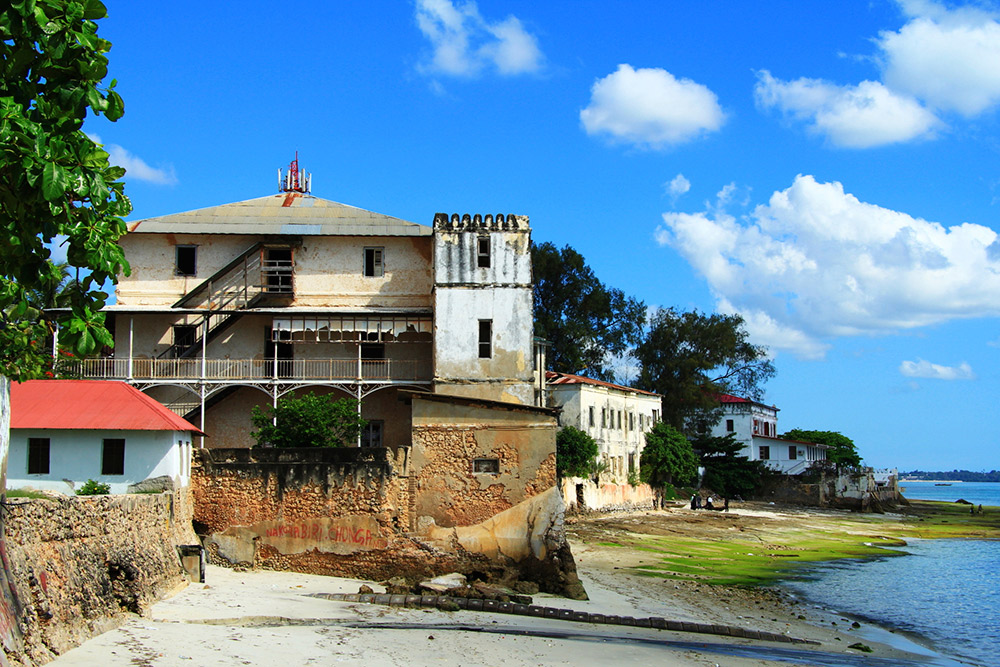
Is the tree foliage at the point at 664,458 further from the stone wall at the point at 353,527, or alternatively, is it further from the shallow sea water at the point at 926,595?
the stone wall at the point at 353,527

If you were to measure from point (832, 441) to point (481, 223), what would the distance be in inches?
2398

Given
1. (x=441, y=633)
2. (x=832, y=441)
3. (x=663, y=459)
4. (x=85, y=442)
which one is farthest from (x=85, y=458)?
(x=832, y=441)

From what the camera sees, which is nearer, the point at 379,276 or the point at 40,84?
the point at 40,84

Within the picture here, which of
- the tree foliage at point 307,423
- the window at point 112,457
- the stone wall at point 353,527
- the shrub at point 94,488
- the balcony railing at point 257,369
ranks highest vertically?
the balcony railing at point 257,369

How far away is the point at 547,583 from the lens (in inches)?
902

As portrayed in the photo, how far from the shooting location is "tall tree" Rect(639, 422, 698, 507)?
5334 cm

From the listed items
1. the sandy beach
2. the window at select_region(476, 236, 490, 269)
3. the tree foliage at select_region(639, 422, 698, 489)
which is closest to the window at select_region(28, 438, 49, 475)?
the sandy beach

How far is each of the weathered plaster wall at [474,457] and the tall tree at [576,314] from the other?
111ft

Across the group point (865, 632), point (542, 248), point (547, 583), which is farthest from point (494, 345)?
point (542, 248)

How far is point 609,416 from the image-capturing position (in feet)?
162

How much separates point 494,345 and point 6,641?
22.7m

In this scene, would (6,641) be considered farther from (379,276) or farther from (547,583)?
(379,276)

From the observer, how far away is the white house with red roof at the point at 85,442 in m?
20.1

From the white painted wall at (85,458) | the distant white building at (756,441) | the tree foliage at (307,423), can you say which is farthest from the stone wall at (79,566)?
the distant white building at (756,441)
